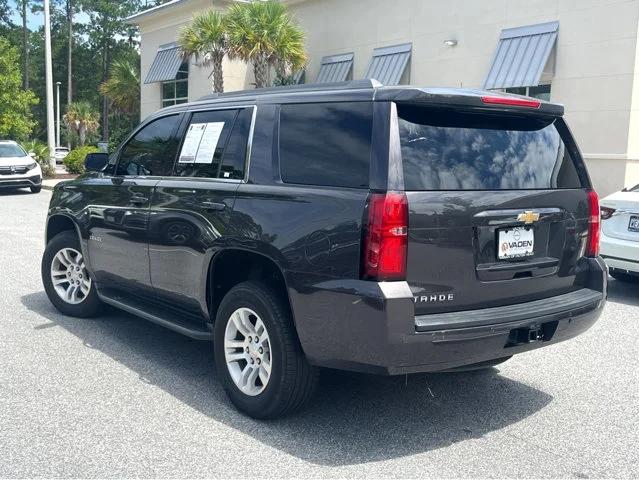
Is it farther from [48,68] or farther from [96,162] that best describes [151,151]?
[48,68]

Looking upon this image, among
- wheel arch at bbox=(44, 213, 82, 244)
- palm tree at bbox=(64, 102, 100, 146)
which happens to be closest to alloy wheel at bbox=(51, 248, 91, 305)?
wheel arch at bbox=(44, 213, 82, 244)

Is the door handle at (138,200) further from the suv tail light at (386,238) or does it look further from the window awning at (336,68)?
the window awning at (336,68)

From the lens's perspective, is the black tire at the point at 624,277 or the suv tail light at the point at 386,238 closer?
the suv tail light at the point at 386,238

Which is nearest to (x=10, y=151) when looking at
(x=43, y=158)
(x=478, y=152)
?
(x=43, y=158)

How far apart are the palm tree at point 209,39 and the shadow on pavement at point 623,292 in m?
16.4

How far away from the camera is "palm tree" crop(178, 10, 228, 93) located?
22.2 m

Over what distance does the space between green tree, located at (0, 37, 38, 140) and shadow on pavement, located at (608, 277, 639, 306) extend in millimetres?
31285

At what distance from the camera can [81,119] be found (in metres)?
49.7

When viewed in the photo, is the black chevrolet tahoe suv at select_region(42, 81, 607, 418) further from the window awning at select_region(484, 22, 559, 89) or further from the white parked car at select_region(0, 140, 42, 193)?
the white parked car at select_region(0, 140, 42, 193)

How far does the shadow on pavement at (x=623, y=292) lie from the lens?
8.01 m

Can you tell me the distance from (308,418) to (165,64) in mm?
26695

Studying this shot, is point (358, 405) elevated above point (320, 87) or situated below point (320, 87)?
below

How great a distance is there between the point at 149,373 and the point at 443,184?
2581mm

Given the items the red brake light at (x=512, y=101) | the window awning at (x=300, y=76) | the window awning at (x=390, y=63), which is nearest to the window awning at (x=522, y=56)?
the window awning at (x=390, y=63)
